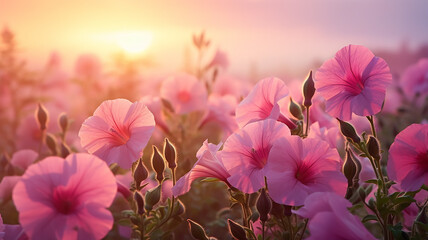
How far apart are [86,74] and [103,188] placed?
426cm

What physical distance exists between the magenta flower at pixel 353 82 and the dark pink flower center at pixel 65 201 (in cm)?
81

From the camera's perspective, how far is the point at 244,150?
1388 millimetres

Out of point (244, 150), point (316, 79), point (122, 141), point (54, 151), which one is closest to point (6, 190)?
point (54, 151)

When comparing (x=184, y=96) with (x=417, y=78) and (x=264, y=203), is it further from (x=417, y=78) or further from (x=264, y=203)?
(x=417, y=78)

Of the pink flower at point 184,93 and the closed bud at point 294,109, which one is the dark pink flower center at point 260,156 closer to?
the closed bud at point 294,109

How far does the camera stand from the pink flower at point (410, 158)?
1423 millimetres

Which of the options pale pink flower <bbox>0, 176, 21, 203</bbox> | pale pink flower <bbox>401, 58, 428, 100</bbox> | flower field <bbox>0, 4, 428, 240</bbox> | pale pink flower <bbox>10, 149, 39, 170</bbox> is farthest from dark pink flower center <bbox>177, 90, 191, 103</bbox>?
pale pink flower <bbox>401, 58, 428, 100</bbox>

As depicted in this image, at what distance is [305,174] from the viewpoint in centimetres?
138

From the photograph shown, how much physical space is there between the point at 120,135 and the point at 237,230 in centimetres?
50

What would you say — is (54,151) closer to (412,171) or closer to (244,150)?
(244,150)

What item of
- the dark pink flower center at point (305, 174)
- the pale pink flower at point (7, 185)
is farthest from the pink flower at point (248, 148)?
the pale pink flower at point (7, 185)

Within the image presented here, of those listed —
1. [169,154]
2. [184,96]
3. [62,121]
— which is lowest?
[62,121]

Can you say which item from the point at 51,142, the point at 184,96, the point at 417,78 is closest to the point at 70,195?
the point at 51,142

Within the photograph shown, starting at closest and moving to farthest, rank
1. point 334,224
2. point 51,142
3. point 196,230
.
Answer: point 334,224
point 196,230
point 51,142
